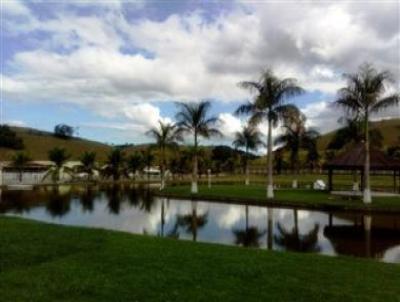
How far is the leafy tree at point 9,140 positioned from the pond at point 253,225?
314ft

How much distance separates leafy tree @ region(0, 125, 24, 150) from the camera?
123m

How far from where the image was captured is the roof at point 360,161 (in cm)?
4016

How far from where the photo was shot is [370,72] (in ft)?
111

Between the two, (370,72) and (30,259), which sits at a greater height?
(370,72)

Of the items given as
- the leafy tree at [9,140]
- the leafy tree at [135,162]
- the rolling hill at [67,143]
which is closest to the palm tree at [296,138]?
the leafy tree at [135,162]

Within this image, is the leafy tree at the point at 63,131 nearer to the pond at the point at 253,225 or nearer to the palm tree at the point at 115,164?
the palm tree at the point at 115,164

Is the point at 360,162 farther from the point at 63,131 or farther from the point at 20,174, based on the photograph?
the point at 63,131

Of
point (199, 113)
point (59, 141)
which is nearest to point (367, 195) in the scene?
A: point (199, 113)

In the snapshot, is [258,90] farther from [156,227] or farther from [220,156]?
[220,156]

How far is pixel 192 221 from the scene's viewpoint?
25.0 metres

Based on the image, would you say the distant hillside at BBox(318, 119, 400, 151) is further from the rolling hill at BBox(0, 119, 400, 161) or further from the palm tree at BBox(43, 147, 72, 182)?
the palm tree at BBox(43, 147, 72, 182)

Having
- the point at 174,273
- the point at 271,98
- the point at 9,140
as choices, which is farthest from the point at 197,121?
the point at 9,140

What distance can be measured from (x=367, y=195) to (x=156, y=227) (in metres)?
15.6

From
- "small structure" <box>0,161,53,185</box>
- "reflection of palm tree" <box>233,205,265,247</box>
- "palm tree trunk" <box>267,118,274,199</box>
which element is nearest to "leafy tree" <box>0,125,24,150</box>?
"small structure" <box>0,161,53,185</box>
